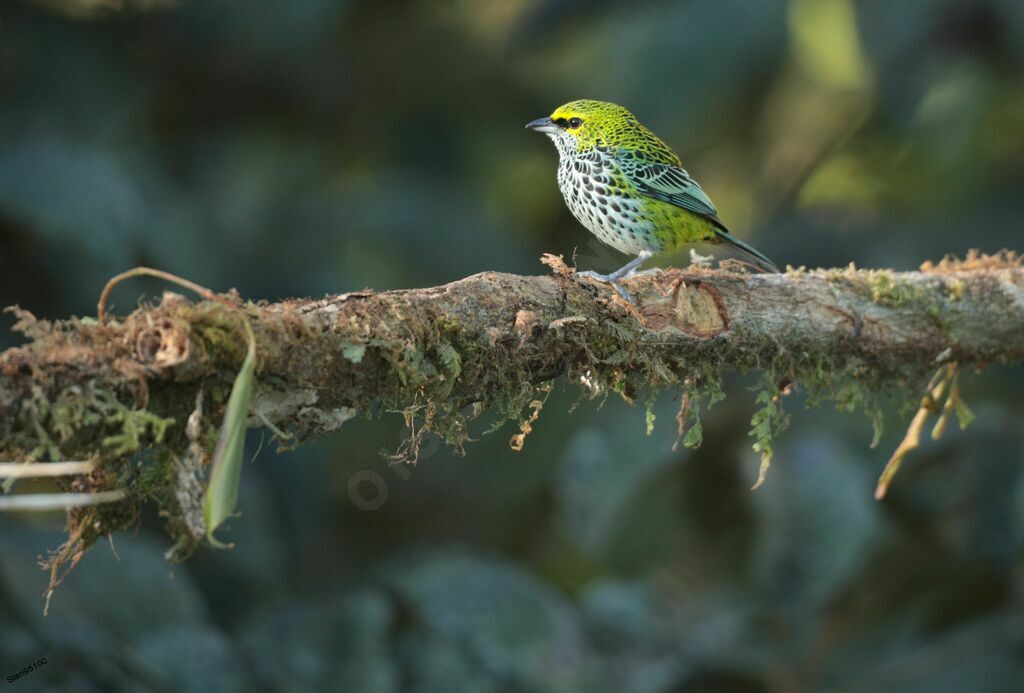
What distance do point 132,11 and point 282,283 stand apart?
1963 millimetres

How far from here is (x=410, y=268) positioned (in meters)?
7.34

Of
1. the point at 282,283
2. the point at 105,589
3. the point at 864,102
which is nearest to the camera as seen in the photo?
the point at 105,589

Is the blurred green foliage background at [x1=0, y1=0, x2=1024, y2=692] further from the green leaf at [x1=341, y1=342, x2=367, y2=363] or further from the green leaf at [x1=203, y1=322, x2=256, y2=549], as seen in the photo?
the green leaf at [x1=203, y1=322, x2=256, y2=549]

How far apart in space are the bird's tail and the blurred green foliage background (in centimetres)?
36

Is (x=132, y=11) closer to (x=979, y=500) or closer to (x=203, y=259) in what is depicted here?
(x=203, y=259)

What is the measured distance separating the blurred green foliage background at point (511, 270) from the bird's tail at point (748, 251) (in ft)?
1.18

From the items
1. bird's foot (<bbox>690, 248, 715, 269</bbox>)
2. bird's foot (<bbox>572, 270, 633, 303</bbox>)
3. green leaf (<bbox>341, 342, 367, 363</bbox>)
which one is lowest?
green leaf (<bbox>341, 342, 367, 363</bbox>)

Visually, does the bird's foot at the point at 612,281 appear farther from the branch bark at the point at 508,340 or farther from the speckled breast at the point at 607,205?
the speckled breast at the point at 607,205

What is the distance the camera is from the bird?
3939 millimetres

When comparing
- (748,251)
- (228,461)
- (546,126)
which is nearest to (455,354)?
(228,461)

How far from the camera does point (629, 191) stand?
13.0 ft

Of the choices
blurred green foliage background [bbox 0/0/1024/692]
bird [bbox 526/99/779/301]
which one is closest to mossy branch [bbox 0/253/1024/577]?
bird [bbox 526/99/779/301]

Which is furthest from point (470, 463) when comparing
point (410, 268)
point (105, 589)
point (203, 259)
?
point (105, 589)

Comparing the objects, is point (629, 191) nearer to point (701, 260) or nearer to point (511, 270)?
point (701, 260)
